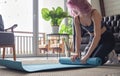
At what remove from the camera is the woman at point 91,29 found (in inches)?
80.7

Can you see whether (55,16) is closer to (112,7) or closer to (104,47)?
(112,7)

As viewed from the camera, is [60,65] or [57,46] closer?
Result: [60,65]

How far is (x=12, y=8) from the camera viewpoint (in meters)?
6.64

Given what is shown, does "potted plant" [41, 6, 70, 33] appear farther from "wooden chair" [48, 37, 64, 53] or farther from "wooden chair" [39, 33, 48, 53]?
"wooden chair" [39, 33, 48, 53]

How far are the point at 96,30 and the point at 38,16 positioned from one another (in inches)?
180

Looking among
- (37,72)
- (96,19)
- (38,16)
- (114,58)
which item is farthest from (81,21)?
(38,16)

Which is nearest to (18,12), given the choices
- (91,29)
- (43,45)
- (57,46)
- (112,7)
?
(43,45)

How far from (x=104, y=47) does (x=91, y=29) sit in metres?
0.21

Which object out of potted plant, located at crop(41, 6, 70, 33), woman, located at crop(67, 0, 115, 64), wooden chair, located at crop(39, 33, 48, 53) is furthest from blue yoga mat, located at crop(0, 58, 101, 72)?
Answer: wooden chair, located at crop(39, 33, 48, 53)

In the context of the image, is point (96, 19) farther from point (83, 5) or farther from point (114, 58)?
point (114, 58)

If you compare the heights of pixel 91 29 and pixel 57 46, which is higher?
pixel 91 29

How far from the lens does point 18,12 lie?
6715 millimetres

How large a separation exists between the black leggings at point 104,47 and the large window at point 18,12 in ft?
14.7

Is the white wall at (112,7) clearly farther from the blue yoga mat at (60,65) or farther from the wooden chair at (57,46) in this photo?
the blue yoga mat at (60,65)
